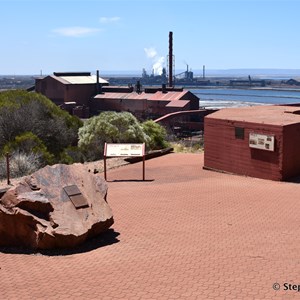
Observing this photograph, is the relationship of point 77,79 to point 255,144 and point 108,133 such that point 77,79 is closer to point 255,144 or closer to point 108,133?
point 108,133

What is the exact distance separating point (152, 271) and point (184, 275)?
503 mm

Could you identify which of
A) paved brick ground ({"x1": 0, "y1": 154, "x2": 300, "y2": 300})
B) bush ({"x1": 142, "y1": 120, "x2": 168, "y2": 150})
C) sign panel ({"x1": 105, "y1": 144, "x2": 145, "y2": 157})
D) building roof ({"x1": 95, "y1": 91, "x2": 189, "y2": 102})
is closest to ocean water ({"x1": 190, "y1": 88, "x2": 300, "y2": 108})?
building roof ({"x1": 95, "y1": 91, "x2": 189, "y2": 102})

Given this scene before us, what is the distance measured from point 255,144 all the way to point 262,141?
0.32 meters

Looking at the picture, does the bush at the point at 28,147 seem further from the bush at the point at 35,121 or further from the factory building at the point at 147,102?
the factory building at the point at 147,102

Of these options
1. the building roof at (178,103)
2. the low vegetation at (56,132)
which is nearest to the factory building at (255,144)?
the low vegetation at (56,132)

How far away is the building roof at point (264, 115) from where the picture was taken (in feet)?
53.7

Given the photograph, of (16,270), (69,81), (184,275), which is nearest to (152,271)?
(184,275)

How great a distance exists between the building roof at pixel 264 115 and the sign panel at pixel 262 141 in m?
0.43

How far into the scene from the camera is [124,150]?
1648 cm

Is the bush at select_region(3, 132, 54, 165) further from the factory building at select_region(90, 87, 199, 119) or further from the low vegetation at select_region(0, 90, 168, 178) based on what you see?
the factory building at select_region(90, 87, 199, 119)

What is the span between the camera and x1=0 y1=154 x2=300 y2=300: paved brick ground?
22.3 ft

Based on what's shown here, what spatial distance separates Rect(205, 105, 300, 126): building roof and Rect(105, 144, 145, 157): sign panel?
124 inches

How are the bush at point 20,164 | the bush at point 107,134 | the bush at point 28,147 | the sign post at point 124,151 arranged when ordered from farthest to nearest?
the bush at point 107,134, the bush at point 28,147, the bush at point 20,164, the sign post at point 124,151

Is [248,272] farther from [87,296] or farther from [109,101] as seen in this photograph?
[109,101]
